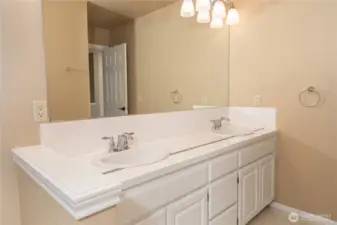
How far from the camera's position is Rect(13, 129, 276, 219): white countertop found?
2.60 ft

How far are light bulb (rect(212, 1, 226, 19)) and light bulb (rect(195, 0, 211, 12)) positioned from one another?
A: 4.9 inches

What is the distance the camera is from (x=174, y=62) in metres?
2.30

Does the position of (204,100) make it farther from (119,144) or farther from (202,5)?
(119,144)

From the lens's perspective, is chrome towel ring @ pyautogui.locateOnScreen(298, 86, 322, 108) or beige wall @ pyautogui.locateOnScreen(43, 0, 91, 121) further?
chrome towel ring @ pyautogui.locateOnScreen(298, 86, 322, 108)

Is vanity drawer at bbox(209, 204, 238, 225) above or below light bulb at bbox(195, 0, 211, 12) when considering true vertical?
below

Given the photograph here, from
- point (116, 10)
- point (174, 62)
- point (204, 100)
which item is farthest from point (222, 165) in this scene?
point (116, 10)

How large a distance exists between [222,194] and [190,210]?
0.37 metres

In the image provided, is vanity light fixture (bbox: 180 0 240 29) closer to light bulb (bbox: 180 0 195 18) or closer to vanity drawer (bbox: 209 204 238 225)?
light bulb (bbox: 180 0 195 18)

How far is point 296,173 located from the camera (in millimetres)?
2344

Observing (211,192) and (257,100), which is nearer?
(211,192)

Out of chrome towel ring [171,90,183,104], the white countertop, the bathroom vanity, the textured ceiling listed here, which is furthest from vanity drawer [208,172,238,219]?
the textured ceiling

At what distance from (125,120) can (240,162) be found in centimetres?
96

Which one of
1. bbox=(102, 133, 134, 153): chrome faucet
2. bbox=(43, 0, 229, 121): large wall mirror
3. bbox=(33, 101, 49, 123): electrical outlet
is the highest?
bbox=(43, 0, 229, 121): large wall mirror

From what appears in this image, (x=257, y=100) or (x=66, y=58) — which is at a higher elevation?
(x=66, y=58)
